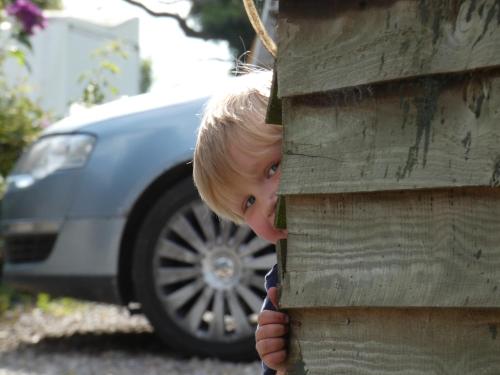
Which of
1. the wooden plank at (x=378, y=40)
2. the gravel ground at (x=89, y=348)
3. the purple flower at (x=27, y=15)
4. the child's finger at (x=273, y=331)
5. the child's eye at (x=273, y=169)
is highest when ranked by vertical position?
the purple flower at (x=27, y=15)

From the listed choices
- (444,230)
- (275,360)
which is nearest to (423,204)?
(444,230)

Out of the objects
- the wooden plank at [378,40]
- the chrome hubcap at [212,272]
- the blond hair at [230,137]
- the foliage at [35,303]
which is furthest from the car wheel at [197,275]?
the wooden plank at [378,40]

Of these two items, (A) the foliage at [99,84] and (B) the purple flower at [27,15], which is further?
(A) the foliage at [99,84]

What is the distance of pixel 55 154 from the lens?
5.16 meters

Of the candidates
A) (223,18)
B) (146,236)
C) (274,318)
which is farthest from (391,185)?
(223,18)

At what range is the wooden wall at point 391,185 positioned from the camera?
150 centimetres

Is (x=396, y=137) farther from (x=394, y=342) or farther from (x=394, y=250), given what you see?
(x=394, y=342)

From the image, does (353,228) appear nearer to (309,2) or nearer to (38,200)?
(309,2)

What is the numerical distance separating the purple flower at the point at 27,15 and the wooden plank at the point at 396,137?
588 centimetres

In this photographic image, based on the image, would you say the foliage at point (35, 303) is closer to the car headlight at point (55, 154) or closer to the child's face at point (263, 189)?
the car headlight at point (55, 154)

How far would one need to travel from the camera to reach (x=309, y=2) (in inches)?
64.3

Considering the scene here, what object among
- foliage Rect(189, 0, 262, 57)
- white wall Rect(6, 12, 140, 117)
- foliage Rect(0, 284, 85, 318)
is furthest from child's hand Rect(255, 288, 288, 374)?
foliage Rect(189, 0, 262, 57)

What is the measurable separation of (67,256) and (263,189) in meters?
3.02

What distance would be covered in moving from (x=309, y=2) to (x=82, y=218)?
11.1ft
